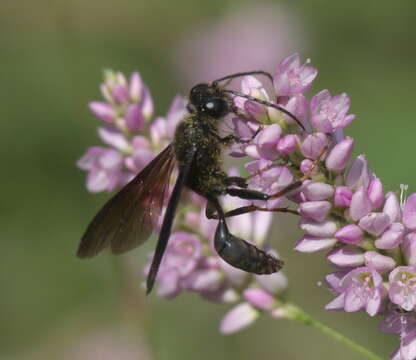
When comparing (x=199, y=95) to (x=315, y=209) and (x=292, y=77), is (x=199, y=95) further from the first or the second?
(x=315, y=209)

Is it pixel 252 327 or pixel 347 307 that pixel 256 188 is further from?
pixel 252 327

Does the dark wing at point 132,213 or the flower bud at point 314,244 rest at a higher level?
Result: the flower bud at point 314,244

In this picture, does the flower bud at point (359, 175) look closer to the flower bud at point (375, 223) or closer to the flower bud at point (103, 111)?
the flower bud at point (375, 223)

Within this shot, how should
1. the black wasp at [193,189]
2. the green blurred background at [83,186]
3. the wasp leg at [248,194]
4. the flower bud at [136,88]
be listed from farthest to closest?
the green blurred background at [83,186], the flower bud at [136,88], the black wasp at [193,189], the wasp leg at [248,194]

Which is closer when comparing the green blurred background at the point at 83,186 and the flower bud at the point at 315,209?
the flower bud at the point at 315,209

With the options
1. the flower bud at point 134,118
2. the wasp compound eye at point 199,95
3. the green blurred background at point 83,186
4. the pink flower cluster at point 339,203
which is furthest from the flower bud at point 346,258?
the green blurred background at point 83,186

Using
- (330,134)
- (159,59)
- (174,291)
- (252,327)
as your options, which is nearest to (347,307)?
(330,134)

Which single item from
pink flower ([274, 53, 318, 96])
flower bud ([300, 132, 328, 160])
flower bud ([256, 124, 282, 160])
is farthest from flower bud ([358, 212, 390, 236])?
pink flower ([274, 53, 318, 96])

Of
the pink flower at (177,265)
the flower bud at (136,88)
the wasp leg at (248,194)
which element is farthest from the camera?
the flower bud at (136,88)
